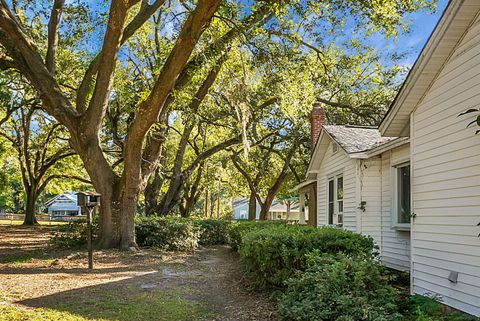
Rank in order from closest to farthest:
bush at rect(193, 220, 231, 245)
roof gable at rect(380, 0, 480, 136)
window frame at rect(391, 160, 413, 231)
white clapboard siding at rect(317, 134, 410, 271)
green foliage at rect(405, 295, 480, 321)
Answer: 1. green foliage at rect(405, 295, 480, 321)
2. roof gable at rect(380, 0, 480, 136)
3. white clapboard siding at rect(317, 134, 410, 271)
4. window frame at rect(391, 160, 413, 231)
5. bush at rect(193, 220, 231, 245)

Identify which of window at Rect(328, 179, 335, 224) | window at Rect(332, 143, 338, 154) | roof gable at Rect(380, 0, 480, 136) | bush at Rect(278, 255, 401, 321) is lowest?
bush at Rect(278, 255, 401, 321)

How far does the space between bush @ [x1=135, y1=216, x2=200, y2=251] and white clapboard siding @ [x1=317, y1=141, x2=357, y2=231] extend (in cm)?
494

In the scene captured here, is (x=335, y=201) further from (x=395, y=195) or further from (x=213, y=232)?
(x=213, y=232)

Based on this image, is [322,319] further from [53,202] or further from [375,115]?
[53,202]

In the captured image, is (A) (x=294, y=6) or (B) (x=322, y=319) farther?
(A) (x=294, y=6)

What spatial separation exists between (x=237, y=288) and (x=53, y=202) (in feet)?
222

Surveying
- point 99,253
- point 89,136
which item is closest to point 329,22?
point 89,136

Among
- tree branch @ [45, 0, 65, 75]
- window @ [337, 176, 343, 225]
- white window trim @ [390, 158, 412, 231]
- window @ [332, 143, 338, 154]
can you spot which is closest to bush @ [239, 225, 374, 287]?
white window trim @ [390, 158, 412, 231]

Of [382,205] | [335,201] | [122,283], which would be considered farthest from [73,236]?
[382,205]

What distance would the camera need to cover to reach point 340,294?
5145 mm

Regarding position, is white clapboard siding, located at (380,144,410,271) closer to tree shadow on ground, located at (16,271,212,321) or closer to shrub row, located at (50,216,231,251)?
tree shadow on ground, located at (16,271,212,321)

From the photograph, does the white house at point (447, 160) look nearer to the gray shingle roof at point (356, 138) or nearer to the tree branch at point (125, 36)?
the gray shingle roof at point (356, 138)

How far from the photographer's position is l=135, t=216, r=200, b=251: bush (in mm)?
13453

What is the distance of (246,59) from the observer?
11.6 meters
